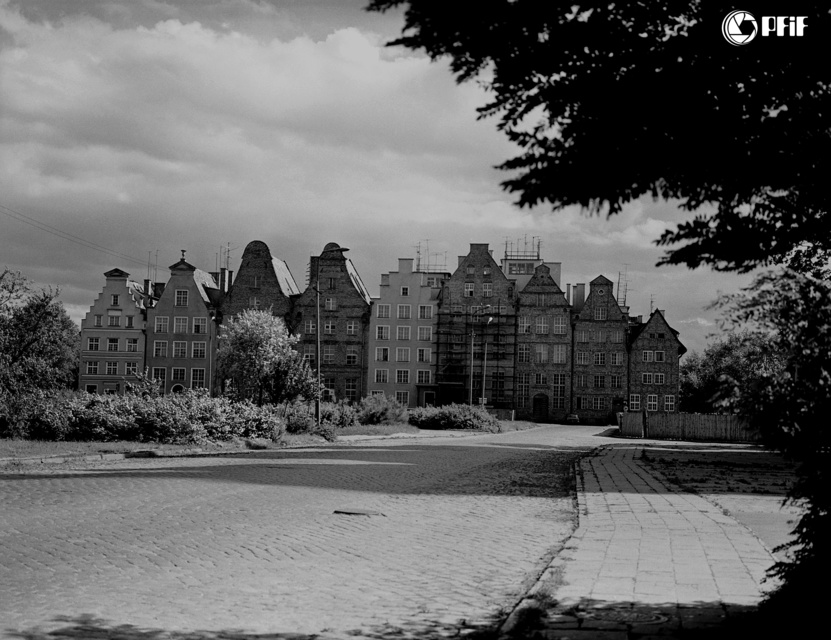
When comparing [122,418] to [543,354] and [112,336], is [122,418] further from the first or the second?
[543,354]

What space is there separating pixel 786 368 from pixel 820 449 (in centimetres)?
53

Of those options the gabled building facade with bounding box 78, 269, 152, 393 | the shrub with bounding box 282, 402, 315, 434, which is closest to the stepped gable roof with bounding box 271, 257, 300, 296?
the gabled building facade with bounding box 78, 269, 152, 393

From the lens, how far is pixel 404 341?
81.4 meters

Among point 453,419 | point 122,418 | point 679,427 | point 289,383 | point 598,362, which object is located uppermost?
point 598,362

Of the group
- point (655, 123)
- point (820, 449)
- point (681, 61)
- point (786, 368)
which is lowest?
point (820, 449)

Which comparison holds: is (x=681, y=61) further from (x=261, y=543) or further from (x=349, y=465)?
(x=349, y=465)

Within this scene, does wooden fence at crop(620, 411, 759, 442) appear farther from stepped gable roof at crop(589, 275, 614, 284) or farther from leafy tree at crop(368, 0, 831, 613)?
leafy tree at crop(368, 0, 831, 613)

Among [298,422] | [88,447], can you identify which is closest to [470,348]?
[298,422]

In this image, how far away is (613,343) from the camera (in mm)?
81625

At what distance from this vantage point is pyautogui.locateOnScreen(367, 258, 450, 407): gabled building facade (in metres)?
81.2

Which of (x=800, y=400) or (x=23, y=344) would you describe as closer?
(x=800, y=400)

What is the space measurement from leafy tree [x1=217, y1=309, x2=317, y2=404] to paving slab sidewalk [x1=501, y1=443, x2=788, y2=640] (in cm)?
3484

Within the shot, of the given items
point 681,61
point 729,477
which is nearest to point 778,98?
point 681,61

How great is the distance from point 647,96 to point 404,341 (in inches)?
3053
